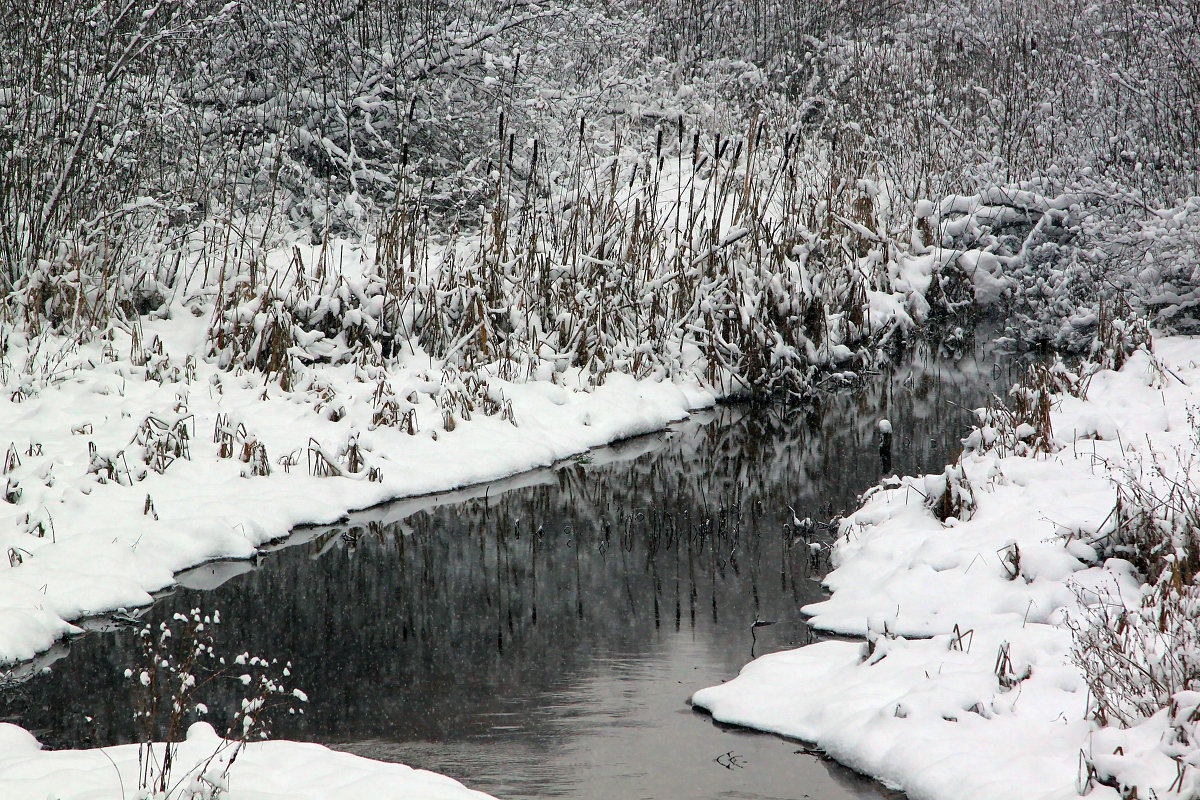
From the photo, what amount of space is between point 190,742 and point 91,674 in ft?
4.52

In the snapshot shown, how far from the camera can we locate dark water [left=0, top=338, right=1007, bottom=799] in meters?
4.10

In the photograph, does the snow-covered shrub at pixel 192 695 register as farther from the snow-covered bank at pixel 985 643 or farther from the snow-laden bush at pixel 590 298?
the snow-laden bush at pixel 590 298

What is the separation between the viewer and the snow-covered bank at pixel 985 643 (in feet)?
11.5

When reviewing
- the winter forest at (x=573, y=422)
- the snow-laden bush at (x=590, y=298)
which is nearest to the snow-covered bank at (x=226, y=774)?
the winter forest at (x=573, y=422)

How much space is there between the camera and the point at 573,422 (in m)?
9.13

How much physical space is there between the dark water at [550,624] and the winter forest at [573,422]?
32mm

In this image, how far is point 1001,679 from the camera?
13.4 feet

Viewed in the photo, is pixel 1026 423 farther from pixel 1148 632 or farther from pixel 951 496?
pixel 1148 632

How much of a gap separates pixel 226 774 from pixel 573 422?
19.8ft

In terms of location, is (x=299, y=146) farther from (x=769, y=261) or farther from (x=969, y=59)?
(x=969, y=59)

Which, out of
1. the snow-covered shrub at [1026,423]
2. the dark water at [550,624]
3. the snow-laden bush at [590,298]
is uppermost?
the snow-laden bush at [590,298]

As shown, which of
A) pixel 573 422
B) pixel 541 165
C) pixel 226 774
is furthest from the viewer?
pixel 541 165

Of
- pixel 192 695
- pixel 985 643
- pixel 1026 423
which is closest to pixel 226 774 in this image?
pixel 192 695

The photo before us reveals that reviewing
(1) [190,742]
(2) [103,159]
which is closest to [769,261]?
(2) [103,159]
